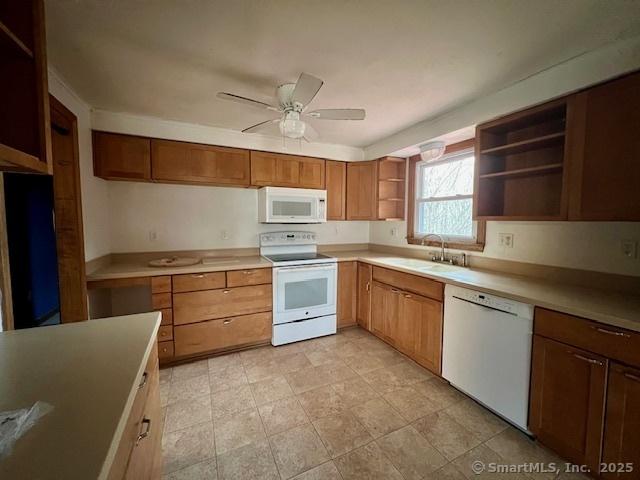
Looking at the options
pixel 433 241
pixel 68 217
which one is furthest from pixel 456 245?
pixel 68 217

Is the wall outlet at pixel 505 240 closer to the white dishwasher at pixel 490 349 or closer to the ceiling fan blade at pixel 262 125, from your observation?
the white dishwasher at pixel 490 349

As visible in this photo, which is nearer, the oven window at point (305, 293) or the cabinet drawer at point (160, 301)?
the cabinet drawer at point (160, 301)

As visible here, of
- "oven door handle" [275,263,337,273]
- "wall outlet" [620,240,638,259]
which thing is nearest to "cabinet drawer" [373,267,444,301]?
"oven door handle" [275,263,337,273]

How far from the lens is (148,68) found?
1681mm

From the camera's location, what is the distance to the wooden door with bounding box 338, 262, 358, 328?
313 cm

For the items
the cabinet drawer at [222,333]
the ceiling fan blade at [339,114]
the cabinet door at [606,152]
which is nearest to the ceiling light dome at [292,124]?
the ceiling fan blade at [339,114]

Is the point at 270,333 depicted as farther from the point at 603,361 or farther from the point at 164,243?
the point at 603,361

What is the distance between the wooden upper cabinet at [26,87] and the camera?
858 mm

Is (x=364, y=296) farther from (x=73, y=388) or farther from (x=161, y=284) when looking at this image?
(x=73, y=388)

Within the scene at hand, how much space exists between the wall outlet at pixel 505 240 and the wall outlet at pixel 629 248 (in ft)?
2.02

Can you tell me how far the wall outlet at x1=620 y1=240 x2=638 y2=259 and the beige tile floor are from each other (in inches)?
51.0

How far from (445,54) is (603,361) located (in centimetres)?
182

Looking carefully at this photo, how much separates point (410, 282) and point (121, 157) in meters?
2.91

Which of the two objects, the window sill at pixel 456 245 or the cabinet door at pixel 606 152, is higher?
the cabinet door at pixel 606 152
